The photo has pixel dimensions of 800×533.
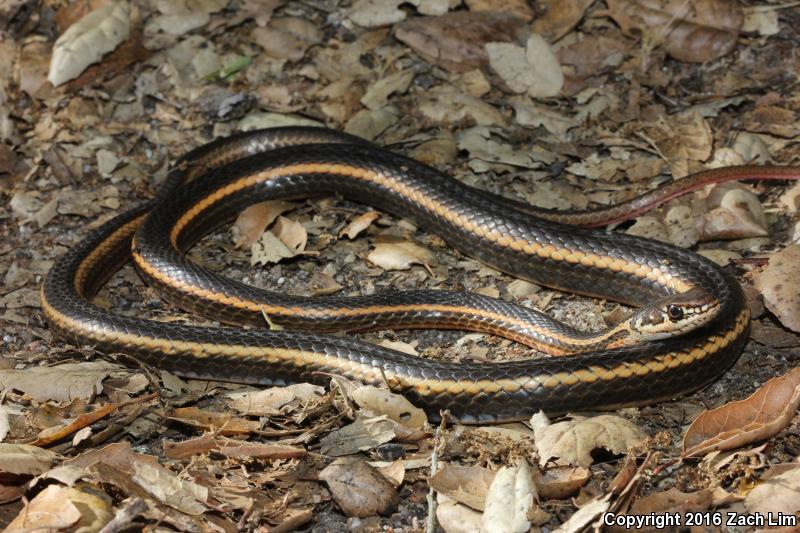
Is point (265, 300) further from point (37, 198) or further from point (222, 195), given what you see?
point (37, 198)

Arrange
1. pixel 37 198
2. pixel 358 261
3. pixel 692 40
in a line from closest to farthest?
1. pixel 358 261
2. pixel 37 198
3. pixel 692 40

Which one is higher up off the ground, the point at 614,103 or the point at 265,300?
the point at 614,103

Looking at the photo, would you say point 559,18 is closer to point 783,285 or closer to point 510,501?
point 783,285

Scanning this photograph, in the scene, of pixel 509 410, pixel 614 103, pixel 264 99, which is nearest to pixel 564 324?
pixel 509 410

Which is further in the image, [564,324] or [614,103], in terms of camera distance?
[614,103]

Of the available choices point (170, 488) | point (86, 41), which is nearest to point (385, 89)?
point (86, 41)

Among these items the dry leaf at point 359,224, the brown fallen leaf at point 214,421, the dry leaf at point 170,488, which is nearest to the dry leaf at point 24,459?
the dry leaf at point 170,488

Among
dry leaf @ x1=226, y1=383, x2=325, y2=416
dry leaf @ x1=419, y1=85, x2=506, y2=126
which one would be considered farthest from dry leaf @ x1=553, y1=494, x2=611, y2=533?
dry leaf @ x1=419, y1=85, x2=506, y2=126

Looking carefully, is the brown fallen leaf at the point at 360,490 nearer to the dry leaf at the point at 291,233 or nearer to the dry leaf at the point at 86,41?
the dry leaf at the point at 291,233
